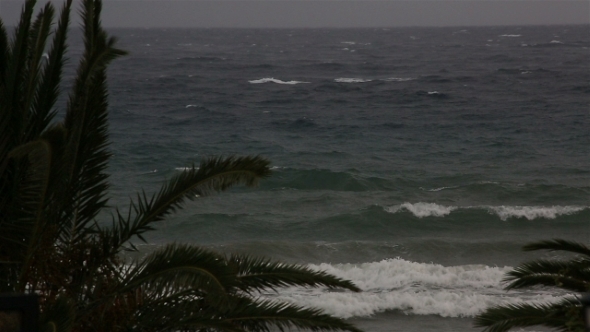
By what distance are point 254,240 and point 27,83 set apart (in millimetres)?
15672

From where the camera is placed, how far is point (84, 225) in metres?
6.79

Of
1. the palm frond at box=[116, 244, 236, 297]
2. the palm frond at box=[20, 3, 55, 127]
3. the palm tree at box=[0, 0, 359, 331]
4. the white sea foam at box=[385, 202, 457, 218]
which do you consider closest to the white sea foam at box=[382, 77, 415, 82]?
the white sea foam at box=[385, 202, 457, 218]

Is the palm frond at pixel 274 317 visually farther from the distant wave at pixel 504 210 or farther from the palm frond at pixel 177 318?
the distant wave at pixel 504 210

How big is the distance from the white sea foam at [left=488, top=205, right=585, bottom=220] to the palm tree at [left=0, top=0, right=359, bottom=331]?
1838 centimetres

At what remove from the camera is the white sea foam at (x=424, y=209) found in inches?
962

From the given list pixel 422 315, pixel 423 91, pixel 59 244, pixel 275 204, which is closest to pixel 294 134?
pixel 275 204

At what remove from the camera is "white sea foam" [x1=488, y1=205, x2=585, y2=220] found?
24203 mm

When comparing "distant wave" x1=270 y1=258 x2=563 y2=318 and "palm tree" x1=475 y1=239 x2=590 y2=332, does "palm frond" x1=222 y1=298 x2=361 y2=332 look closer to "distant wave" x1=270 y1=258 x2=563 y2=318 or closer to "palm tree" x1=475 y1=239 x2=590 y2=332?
"palm tree" x1=475 y1=239 x2=590 y2=332

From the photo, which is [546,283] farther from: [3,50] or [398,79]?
[398,79]

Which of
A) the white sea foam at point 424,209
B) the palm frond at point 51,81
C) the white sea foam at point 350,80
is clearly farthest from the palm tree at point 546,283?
the white sea foam at point 350,80

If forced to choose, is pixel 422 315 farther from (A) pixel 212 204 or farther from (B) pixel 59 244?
(A) pixel 212 204

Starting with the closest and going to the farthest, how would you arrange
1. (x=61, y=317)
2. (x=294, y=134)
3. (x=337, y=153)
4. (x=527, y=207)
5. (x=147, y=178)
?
(x=61, y=317), (x=527, y=207), (x=147, y=178), (x=337, y=153), (x=294, y=134)

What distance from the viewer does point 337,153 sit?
3441 centimetres

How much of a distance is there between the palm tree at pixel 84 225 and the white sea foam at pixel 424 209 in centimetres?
1788
